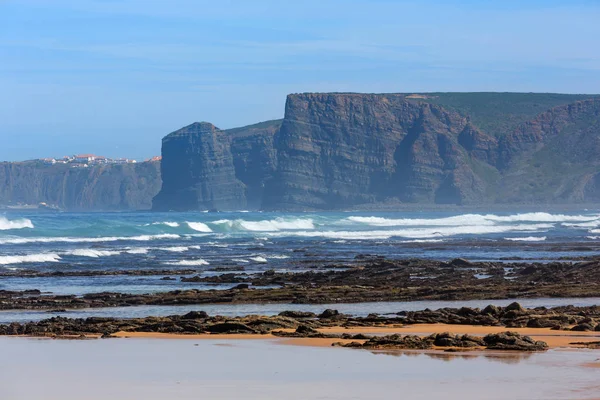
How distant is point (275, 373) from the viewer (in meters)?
14.5

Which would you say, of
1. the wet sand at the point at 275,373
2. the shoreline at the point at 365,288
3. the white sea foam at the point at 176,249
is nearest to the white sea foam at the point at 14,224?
the white sea foam at the point at 176,249

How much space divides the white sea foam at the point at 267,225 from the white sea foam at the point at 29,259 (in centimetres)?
4184

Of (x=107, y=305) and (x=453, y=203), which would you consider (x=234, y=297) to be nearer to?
(x=107, y=305)

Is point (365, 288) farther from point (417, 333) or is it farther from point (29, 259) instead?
point (29, 259)

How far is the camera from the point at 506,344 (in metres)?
16.5

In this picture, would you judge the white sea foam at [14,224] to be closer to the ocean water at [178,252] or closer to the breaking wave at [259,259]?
the ocean water at [178,252]

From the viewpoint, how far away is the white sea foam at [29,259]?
144 feet

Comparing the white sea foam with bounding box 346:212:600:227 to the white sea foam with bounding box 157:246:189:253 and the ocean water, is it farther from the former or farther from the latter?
the white sea foam with bounding box 157:246:189:253

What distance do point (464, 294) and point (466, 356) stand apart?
37.7 ft

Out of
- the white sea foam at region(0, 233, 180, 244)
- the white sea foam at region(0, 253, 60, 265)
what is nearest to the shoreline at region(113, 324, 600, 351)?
the white sea foam at region(0, 253, 60, 265)

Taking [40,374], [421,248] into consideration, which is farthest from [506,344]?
[421,248]

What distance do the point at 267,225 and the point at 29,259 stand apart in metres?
50.5

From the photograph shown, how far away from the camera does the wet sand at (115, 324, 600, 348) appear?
17688mm

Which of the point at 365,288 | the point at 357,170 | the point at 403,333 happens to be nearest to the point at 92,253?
the point at 365,288
